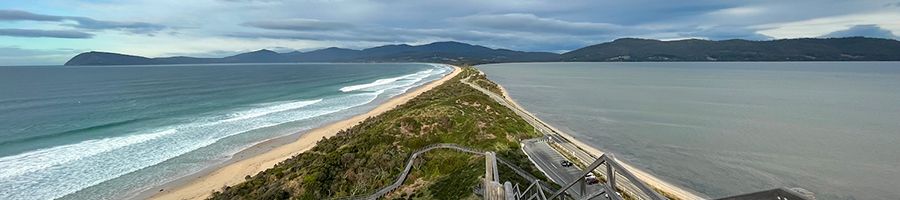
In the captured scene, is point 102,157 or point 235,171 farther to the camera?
point 102,157

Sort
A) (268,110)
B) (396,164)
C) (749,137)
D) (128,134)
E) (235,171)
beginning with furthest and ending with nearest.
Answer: (268,110) < (749,137) < (128,134) < (235,171) < (396,164)

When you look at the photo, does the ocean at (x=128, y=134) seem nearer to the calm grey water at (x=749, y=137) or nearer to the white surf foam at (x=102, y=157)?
the white surf foam at (x=102, y=157)

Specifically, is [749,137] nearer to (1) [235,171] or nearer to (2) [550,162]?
(2) [550,162]

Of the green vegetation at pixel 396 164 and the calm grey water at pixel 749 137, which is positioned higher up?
the green vegetation at pixel 396 164

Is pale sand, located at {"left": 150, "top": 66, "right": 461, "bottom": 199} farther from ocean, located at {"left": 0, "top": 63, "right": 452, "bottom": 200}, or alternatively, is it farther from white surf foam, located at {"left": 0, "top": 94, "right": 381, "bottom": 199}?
white surf foam, located at {"left": 0, "top": 94, "right": 381, "bottom": 199}

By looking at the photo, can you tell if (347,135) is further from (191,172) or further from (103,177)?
(103,177)

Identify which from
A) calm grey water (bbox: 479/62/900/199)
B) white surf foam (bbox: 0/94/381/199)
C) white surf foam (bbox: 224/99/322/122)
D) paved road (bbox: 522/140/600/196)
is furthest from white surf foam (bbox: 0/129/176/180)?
calm grey water (bbox: 479/62/900/199)

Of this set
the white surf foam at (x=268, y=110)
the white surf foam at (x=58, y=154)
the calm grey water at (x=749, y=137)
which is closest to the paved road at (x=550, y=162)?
the calm grey water at (x=749, y=137)

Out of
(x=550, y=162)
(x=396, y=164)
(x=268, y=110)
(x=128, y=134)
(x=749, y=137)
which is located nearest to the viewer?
(x=396, y=164)

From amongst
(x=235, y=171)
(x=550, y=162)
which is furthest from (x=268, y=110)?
(x=550, y=162)
